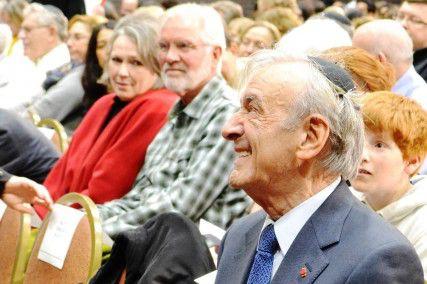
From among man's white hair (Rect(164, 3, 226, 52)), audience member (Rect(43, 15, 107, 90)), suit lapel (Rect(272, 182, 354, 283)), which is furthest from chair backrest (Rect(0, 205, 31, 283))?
audience member (Rect(43, 15, 107, 90))

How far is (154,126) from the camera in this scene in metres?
4.81

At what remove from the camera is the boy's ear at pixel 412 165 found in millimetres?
3203

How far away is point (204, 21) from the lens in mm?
4691

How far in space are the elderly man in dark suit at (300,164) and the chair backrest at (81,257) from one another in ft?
3.90

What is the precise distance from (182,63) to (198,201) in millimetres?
776

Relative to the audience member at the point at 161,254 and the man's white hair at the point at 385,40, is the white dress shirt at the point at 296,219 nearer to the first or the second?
the audience member at the point at 161,254

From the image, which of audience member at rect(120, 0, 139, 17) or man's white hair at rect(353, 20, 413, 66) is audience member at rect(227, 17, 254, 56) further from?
man's white hair at rect(353, 20, 413, 66)

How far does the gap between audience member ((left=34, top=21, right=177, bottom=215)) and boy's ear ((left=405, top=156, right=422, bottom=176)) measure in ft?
5.82

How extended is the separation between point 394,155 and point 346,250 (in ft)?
3.39

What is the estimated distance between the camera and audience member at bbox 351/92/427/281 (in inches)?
124

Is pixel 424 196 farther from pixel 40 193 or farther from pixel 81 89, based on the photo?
pixel 81 89

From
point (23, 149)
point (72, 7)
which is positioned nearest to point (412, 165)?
point (23, 149)

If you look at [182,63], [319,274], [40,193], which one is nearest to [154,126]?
[182,63]

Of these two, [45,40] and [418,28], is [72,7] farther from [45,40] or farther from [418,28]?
[418,28]
